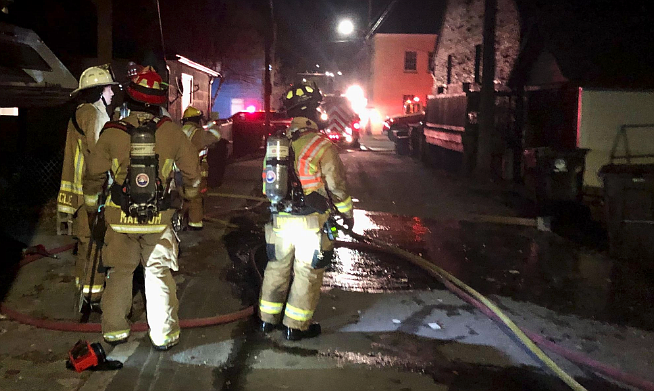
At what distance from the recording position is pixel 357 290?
18.6 feet

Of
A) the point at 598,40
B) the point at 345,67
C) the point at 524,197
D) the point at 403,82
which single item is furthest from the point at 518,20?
the point at 345,67

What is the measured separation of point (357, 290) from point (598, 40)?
10.6 meters

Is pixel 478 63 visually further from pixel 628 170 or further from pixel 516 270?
pixel 516 270

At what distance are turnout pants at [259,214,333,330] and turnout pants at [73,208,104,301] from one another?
1.38 m

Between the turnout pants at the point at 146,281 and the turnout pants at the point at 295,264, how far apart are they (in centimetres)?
71

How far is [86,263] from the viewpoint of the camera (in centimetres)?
470

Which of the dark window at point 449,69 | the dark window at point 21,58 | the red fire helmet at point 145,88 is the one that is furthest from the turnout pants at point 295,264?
the dark window at point 449,69

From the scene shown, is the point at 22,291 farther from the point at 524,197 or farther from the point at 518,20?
the point at 518,20

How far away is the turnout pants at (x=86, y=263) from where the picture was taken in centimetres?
456

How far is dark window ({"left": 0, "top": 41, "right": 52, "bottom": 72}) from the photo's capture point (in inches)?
252

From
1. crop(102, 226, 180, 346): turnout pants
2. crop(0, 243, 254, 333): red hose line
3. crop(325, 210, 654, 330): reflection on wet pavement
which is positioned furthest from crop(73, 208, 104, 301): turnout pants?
crop(325, 210, 654, 330): reflection on wet pavement

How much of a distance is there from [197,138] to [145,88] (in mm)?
2880

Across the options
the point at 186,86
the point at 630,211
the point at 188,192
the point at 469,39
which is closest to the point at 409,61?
the point at 469,39

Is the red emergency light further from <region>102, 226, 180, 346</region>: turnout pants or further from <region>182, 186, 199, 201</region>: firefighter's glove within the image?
<region>102, 226, 180, 346</region>: turnout pants
